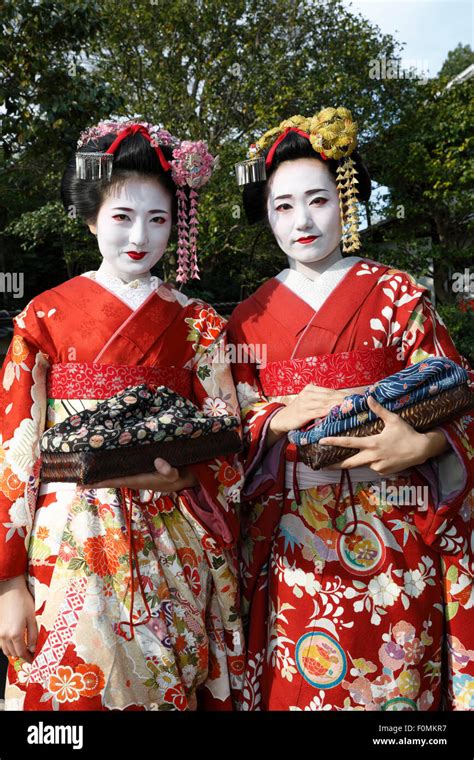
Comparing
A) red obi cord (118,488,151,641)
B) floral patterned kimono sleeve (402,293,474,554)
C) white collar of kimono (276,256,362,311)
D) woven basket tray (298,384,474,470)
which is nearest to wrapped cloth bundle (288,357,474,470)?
woven basket tray (298,384,474,470)

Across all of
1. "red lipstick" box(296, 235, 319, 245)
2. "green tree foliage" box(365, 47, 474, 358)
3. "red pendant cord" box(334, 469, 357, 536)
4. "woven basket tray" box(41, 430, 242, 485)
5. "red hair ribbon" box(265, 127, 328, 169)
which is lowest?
"red pendant cord" box(334, 469, 357, 536)

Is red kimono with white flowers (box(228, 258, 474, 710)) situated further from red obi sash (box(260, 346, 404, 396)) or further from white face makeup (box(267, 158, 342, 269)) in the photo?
white face makeup (box(267, 158, 342, 269))

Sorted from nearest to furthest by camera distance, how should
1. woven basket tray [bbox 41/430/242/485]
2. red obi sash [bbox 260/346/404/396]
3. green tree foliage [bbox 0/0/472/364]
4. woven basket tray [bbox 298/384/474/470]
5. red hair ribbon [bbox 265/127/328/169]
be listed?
woven basket tray [bbox 41/430/242/485]
woven basket tray [bbox 298/384/474/470]
red obi sash [bbox 260/346/404/396]
red hair ribbon [bbox 265/127/328/169]
green tree foliage [bbox 0/0/472/364]

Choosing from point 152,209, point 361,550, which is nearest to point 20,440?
point 152,209

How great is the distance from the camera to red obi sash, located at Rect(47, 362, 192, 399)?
2.37 meters

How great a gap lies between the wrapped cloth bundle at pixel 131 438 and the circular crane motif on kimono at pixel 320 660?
77 cm

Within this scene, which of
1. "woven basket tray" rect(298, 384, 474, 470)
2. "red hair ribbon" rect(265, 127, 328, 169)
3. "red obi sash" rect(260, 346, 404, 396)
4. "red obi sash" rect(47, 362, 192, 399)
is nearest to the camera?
"woven basket tray" rect(298, 384, 474, 470)

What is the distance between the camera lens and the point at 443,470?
97.0 inches

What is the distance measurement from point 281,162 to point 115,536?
5.32 feet

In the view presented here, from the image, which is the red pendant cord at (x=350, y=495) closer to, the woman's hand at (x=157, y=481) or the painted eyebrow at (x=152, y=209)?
the woman's hand at (x=157, y=481)

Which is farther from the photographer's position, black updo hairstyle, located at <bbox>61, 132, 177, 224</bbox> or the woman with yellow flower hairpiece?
black updo hairstyle, located at <bbox>61, 132, 177, 224</bbox>

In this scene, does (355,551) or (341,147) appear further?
(341,147)

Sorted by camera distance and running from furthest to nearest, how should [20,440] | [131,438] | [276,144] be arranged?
[276,144] → [20,440] → [131,438]

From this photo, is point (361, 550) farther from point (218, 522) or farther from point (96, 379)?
point (96, 379)
